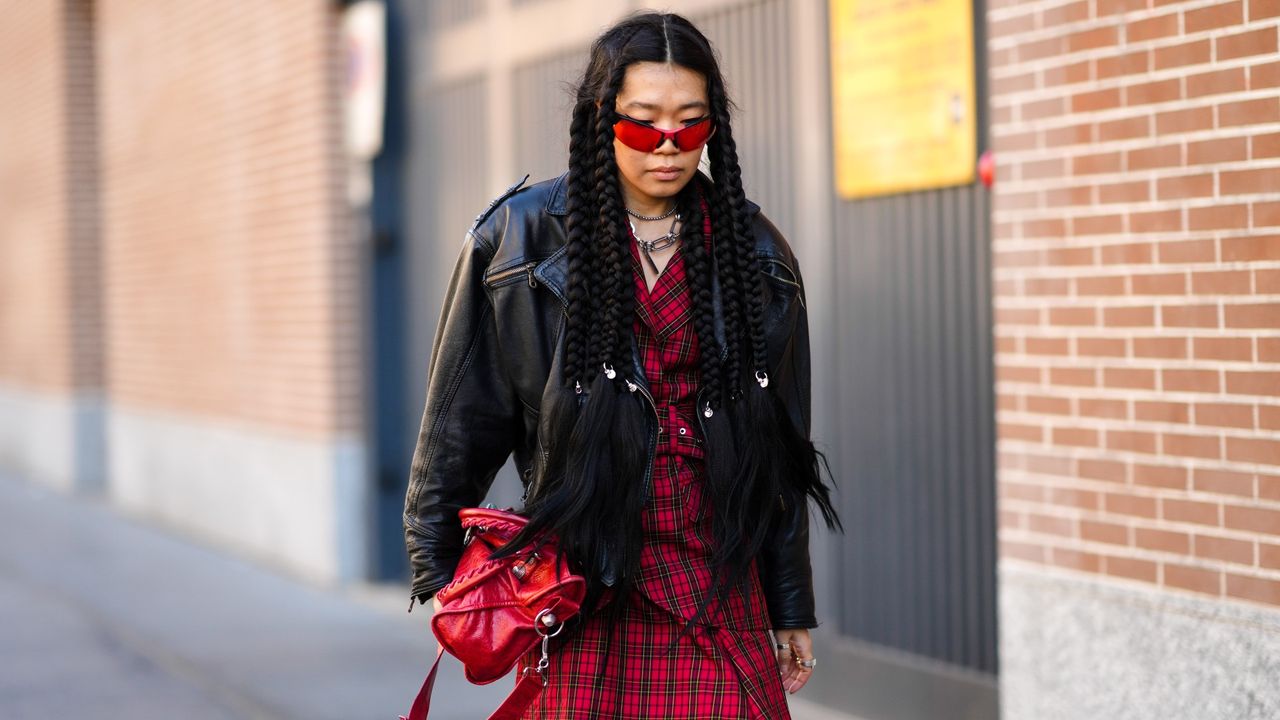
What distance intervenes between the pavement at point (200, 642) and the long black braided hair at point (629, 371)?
9.91ft

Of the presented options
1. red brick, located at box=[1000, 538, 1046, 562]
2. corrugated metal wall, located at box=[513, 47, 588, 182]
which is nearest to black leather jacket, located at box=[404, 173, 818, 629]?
red brick, located at box=[1000, 538, 1046, 562]

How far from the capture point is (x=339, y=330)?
9.02m

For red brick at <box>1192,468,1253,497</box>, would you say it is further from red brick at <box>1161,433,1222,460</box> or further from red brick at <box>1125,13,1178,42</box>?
red brick at <box>1125,13,1178,42</box>

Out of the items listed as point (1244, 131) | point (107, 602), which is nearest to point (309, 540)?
point (107, 602)

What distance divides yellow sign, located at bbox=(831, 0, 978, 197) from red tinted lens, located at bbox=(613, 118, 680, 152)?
2.40 m

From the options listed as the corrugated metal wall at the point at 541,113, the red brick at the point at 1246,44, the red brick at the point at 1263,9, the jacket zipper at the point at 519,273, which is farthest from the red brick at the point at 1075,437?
the corrugated metal wall at the point at 541,113

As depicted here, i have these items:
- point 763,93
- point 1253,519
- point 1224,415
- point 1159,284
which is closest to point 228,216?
point 763,93

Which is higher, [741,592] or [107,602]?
[741,592]

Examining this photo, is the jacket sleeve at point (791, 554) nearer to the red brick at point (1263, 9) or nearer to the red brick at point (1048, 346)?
the red brick at point (1263, 9)

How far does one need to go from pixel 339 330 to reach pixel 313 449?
708mm

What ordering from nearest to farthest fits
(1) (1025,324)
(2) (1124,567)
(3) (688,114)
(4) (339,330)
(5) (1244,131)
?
(3) (688,114) < (5) (1244,131) < (2) (1124,567) < (1) (1025,324) < (4) (339,330)

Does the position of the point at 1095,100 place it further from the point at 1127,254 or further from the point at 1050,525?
the point at 1050,525

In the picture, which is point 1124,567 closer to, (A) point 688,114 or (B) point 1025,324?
(B) point 1025,324

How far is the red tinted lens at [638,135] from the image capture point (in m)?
2.78
